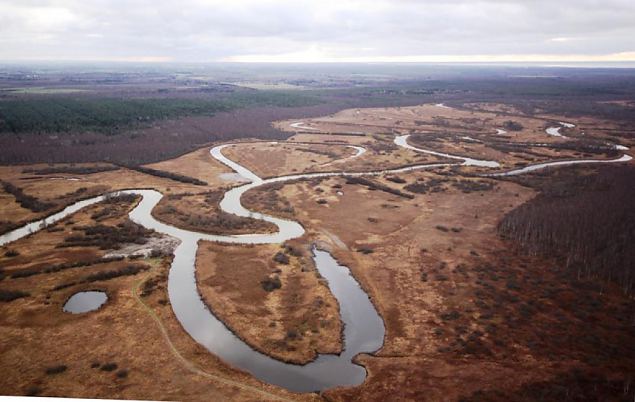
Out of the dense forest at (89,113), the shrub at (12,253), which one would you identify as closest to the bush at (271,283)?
the shrub at (12,253)

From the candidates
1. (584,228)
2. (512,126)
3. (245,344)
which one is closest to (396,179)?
(584,228)

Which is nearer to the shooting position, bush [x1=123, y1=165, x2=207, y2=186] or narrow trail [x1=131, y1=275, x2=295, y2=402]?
narrow trail [x1=131, y1=275, x2=295, y2=402]

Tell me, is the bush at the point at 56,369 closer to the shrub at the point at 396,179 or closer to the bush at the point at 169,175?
the bush at the point at 169,175

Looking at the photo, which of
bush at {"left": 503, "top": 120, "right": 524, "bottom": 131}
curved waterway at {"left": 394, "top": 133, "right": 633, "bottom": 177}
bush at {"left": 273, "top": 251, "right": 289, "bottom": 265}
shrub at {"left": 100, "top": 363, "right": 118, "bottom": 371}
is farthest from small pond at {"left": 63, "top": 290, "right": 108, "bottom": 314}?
bush at {"left": 503, "top": 120, "right": 524, "bottom": 131}

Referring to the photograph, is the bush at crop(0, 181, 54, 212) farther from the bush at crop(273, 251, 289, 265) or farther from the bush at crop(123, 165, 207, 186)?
the bush at crop(273, 251, 289, 265)

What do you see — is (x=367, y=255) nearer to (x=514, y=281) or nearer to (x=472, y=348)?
(x=514, y=281)

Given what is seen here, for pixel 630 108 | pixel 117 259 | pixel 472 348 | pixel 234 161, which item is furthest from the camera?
pixel 630 108

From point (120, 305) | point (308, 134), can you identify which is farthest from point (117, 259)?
point (308, 134)
